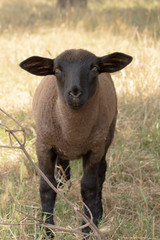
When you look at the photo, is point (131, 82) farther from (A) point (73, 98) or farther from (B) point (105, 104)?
(A) point (73, 98)

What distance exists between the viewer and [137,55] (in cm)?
760

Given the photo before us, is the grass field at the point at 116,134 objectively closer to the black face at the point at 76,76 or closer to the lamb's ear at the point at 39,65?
the black face at the point at 76,76

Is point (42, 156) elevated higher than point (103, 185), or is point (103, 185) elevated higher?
point (42, 156)

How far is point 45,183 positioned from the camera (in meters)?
3.81

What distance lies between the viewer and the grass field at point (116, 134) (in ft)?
12.1

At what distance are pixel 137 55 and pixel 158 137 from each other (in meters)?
2.50

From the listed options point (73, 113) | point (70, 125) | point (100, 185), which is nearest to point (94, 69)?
point (73, 113)

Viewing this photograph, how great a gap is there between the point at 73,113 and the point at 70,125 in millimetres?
116

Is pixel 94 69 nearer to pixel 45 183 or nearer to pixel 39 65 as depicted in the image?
pixel 39 65

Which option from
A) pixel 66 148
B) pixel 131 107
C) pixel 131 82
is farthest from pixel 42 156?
pixel 131 82

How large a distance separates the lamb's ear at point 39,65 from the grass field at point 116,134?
86 cm

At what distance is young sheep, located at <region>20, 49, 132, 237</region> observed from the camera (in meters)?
3.34

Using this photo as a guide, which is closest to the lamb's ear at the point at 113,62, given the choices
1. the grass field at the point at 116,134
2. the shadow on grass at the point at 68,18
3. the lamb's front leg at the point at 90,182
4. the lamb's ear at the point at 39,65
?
the lamb's ear at the point at 39,65

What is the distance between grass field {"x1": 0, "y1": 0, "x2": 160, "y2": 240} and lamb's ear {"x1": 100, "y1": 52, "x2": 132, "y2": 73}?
3.66ft
